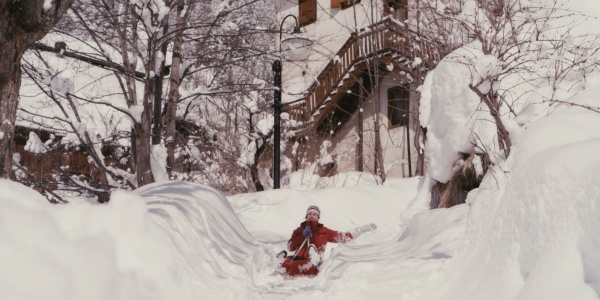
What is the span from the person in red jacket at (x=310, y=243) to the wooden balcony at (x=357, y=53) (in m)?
8.81

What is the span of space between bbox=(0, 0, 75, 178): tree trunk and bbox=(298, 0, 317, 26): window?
22.2m

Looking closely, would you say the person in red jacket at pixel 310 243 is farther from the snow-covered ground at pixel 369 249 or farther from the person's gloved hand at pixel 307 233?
the snow-covered ground at pixel 369 249

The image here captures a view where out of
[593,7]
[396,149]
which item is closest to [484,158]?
[593,7]

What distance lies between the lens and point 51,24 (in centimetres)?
613

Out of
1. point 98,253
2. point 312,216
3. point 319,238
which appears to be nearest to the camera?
point 98,253

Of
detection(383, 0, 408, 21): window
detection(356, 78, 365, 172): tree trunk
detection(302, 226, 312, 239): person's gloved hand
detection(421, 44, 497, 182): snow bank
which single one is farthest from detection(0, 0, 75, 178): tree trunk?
detection(356, 78, 365, 172): tree trunk

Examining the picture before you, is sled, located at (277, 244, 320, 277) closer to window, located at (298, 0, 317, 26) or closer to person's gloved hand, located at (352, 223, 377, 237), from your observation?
person's gloved hand, located at (352, 223, 377, 237)

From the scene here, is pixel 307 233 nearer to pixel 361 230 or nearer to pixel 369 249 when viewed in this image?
pixel 369 249

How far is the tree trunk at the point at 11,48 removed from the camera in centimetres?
583

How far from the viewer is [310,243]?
10602mm

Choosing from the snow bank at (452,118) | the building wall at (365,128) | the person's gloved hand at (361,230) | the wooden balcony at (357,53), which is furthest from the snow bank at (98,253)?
the building wall at (365,128)

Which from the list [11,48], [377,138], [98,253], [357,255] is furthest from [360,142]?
[98,253]

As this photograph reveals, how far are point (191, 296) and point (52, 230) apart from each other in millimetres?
1847

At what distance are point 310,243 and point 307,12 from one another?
18.7m
